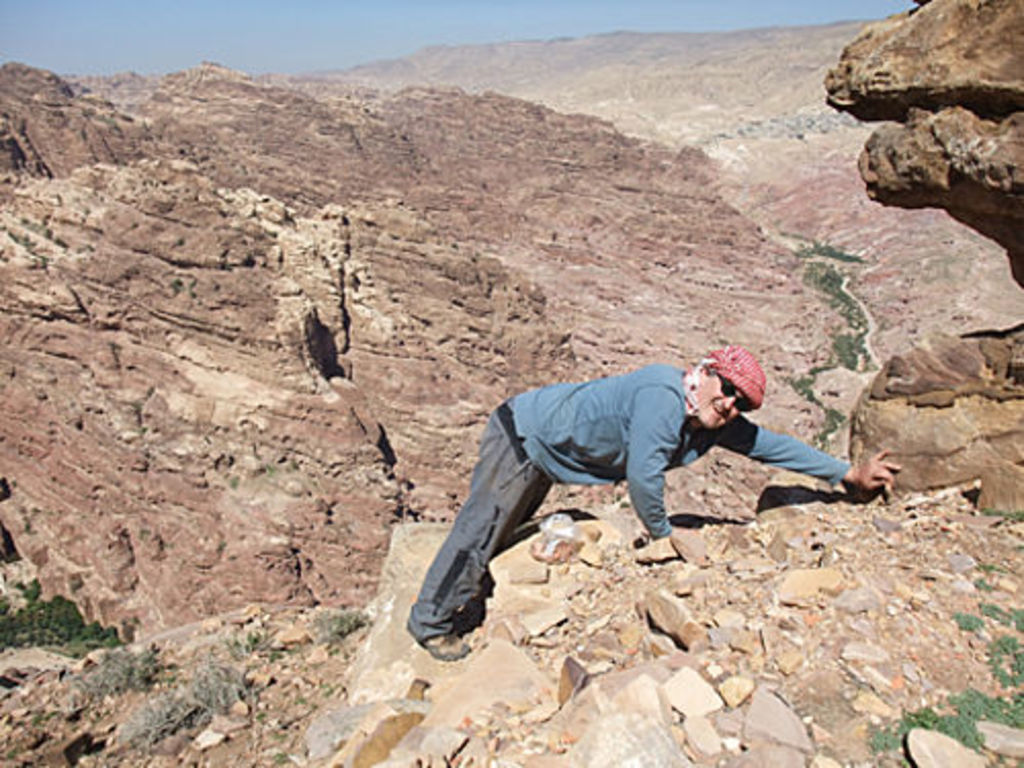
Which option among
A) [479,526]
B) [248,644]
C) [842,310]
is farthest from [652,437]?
[842,310]

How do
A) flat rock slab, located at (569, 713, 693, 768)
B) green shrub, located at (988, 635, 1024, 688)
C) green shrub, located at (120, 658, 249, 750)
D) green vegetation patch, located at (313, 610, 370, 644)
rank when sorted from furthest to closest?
green vegetation patch, located at (313, 610, 370, 644) < green shrub, located at (120, 658, 249, 750) < green shrub, located at (988, 635, 1024, 688) < flat rock slab, located at (569, 713, 693, 768)

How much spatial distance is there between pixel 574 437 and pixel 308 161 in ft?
150

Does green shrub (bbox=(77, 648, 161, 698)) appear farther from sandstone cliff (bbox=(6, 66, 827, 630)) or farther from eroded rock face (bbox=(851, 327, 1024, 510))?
sandstone cliff (bbox=(6, 66, 827, 630))

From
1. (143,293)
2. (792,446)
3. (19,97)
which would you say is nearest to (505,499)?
(792,446)

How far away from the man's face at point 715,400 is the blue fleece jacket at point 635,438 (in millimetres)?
93

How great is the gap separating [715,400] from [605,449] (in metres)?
0.69

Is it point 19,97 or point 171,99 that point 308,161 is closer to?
point 19,97

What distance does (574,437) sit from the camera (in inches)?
155

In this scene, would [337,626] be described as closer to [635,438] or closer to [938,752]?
[635,438]

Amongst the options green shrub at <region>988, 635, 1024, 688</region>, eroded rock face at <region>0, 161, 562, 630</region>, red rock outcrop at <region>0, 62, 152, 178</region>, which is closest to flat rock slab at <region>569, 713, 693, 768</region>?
green shrub at <region>988, 635, 1024, 688</region>

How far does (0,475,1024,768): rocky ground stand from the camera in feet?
8.58

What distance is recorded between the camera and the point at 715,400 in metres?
3.53

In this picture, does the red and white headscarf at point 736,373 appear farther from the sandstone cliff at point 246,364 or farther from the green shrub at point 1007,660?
the sandstone cliff at point 246,364

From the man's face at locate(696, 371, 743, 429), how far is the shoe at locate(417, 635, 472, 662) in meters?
2.15
